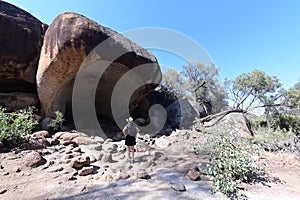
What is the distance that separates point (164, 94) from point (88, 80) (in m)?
6.06

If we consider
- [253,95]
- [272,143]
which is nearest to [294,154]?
[272,143]

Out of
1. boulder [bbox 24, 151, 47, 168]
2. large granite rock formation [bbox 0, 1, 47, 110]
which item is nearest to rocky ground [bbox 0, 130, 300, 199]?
boulder [bbox 24, 151, 47, 168]

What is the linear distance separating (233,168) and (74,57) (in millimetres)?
5584

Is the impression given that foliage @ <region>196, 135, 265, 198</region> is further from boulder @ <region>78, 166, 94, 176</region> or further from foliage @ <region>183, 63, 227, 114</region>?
foliage @ <region>183, 63, 227, 114</region>

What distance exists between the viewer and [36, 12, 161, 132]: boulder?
17.9ft

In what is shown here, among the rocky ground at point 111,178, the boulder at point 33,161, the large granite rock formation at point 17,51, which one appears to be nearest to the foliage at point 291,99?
the rocky ground at point 111,178

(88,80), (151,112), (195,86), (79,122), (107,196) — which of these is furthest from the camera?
(195,86)

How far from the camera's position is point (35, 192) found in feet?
8.64

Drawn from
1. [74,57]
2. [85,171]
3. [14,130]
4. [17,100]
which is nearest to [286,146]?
[85,171]

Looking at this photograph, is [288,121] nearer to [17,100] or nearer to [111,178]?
[111,178]

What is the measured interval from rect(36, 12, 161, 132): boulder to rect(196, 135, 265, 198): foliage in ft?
15.7

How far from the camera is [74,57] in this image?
5.72 meters

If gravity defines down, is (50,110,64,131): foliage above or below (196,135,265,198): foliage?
above

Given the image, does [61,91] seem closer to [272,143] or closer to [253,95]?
Answer: [272,143]
